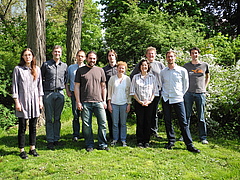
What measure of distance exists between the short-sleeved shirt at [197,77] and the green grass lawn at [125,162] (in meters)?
1.19

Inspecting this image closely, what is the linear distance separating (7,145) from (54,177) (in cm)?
213

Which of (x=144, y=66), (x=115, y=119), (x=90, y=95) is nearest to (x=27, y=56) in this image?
(x=90, y=95)

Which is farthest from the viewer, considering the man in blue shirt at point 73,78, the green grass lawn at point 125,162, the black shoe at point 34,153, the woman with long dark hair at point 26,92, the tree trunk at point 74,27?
the tree trunk at point 74,27

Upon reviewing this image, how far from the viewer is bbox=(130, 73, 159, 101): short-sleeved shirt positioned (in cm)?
475

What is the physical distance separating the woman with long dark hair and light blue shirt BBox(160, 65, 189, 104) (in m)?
2.50

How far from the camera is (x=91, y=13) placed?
13148 millimetres

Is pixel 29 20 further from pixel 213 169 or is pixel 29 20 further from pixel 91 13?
pixel 91 13

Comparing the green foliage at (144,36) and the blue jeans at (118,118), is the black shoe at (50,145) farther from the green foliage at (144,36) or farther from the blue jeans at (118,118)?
the green foliage at (144,36)

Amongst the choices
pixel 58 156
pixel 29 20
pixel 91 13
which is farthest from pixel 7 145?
pixel 91 13

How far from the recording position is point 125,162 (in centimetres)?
405

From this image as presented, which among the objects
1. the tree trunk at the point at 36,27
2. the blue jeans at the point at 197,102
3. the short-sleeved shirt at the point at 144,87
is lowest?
the blue jeans at the point at 197,102

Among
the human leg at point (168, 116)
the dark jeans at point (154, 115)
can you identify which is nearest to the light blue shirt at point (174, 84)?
the human leg at point (168, 116)

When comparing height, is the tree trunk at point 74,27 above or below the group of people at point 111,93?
above

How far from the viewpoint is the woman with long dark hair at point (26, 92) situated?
13.8 ft
